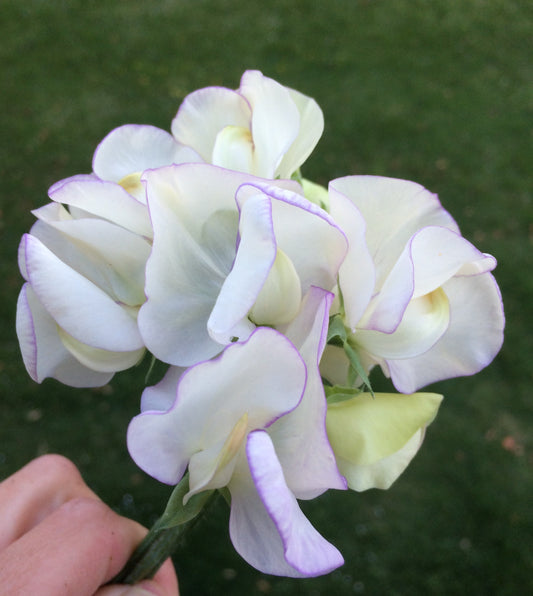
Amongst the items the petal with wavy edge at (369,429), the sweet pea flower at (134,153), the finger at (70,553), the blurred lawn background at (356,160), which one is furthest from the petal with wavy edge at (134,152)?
the blurred lawn background at (356,160)

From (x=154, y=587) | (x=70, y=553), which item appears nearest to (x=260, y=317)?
(x=70, y=553)

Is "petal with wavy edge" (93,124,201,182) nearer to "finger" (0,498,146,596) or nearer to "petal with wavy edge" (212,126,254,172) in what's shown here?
"petal with wavy edge" (212,126,254,172)

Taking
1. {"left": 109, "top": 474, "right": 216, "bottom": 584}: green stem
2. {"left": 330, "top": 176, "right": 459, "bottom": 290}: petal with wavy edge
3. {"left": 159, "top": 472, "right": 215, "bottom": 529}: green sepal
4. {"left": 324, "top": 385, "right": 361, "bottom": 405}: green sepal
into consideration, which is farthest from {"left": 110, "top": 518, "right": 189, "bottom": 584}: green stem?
{"left": 330, "top": 176, "right": 459, "bottom": 290}: petal with wavy edge

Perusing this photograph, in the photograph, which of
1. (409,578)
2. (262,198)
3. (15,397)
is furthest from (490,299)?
(15,397)

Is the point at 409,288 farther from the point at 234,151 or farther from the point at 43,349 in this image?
the point at 43,349

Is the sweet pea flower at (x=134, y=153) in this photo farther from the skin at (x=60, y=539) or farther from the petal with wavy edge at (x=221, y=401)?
the skin at (x=60, y=539)
